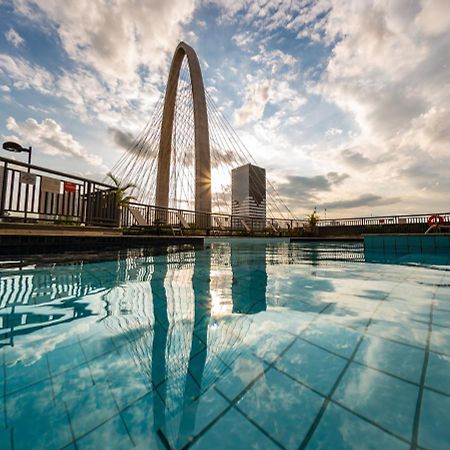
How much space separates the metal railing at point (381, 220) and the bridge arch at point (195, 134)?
11.2 metres

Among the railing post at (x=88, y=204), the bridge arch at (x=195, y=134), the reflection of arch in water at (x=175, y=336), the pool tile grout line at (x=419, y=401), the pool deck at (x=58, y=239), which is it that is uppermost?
the bridge arch at (x=195, y=134)

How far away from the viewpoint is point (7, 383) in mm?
1040

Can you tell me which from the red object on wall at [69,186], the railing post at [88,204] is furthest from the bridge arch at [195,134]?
the red object on wall at [69,186]

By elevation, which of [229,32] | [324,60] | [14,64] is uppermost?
[229,32]

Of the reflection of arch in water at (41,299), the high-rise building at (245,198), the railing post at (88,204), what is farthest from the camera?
the high-rise building at (245,198)

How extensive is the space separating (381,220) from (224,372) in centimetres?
1901

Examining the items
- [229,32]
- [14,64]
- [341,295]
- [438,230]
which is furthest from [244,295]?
[438,230]

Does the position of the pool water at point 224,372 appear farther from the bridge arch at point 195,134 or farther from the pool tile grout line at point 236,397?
the bridge arch at point 195,134

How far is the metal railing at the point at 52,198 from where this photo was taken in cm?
526

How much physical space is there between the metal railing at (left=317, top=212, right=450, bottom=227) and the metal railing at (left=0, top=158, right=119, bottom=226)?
17.6 meters

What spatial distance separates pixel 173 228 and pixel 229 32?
9.96 meters

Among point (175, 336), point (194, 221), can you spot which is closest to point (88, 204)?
point (175, 336)

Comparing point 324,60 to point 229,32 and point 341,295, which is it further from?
point 341,295

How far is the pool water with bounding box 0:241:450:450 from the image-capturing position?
0.78 metres
